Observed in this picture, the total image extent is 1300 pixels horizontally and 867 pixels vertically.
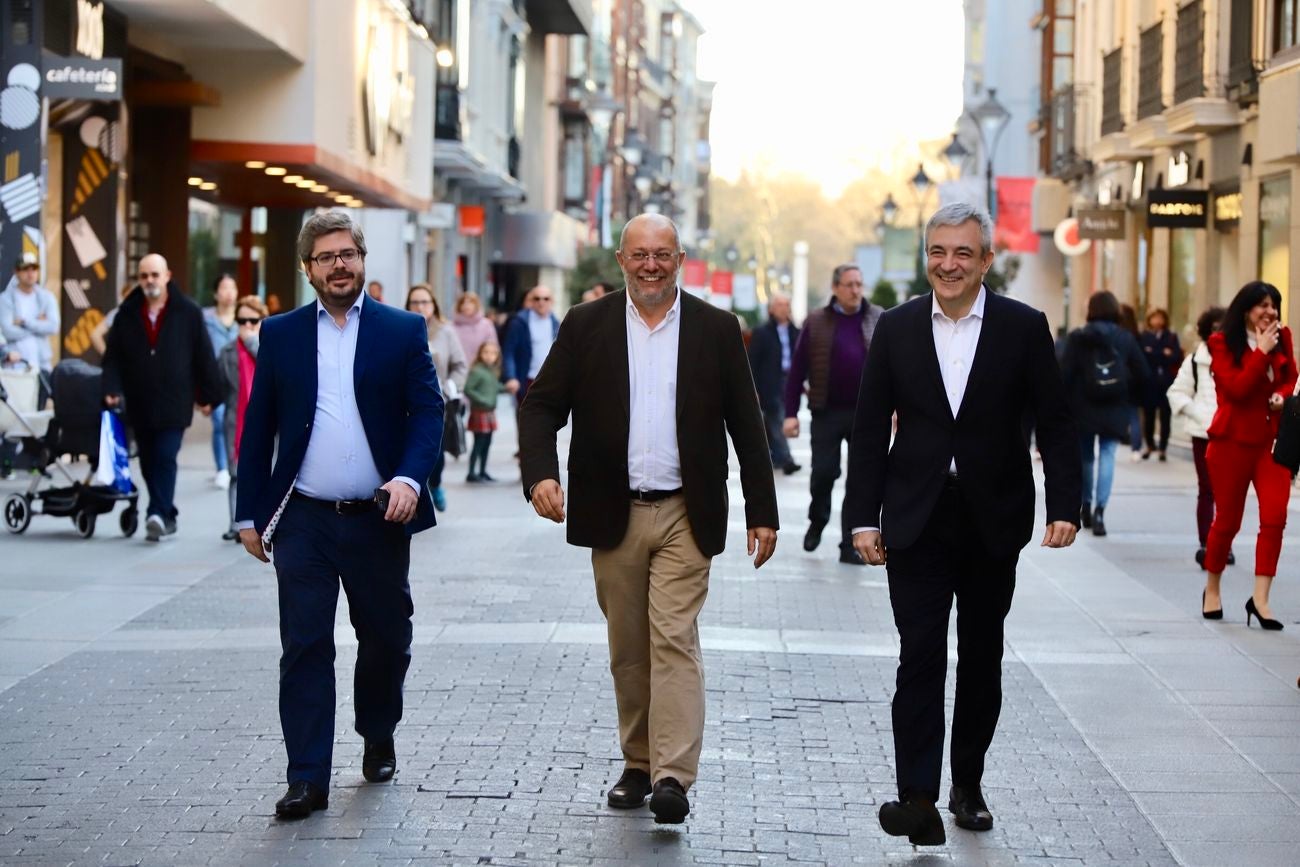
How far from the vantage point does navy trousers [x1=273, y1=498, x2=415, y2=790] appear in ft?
21.5

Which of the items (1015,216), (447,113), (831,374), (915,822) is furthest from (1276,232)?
(915,822)

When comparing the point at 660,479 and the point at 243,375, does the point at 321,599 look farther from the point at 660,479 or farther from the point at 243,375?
the point at 243,375

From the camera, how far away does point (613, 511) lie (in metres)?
6.46

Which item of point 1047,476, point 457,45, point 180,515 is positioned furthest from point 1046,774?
point 457,45

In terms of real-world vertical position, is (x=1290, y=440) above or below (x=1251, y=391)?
below

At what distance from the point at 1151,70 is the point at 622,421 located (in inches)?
1082

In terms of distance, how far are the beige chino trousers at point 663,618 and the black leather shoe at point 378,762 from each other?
0.88 meters

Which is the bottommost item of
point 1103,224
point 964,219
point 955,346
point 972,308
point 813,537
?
point 813,537

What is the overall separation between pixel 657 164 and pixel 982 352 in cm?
8226

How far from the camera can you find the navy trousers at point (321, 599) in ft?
21.5

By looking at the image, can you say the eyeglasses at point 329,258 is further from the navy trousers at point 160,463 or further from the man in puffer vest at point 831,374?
the navy trousers at point 160,463

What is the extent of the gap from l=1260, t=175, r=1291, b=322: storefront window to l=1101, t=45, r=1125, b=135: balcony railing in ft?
28.0

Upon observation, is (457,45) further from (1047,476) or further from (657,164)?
(657,164)

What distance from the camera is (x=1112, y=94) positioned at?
36219 mm
